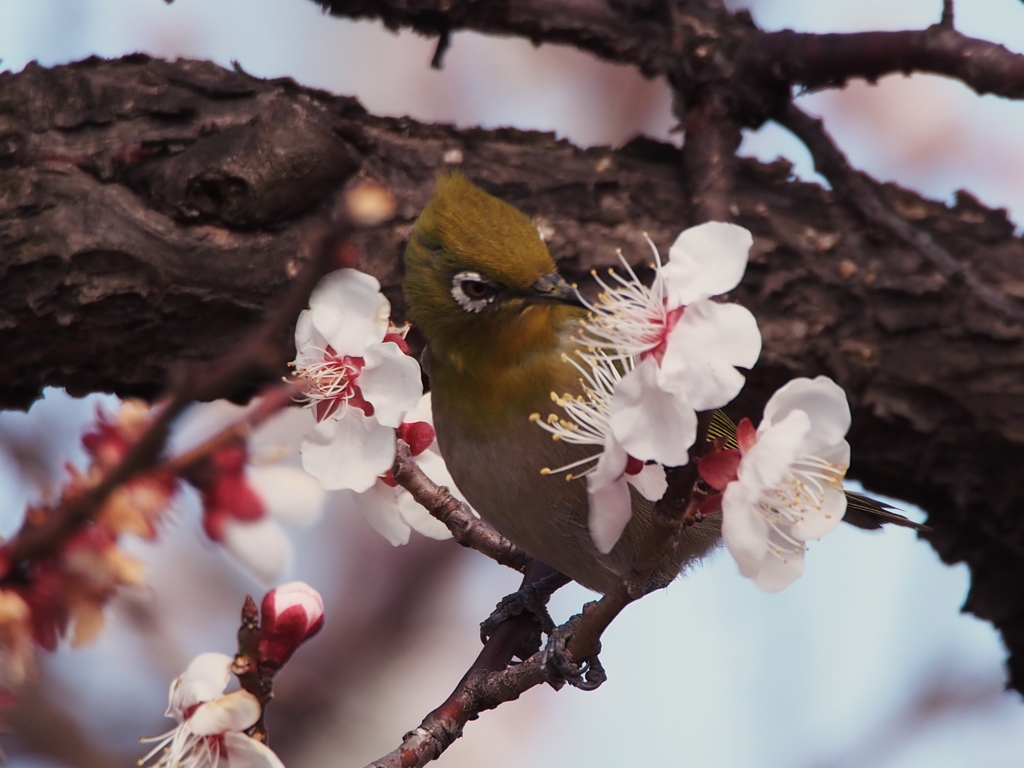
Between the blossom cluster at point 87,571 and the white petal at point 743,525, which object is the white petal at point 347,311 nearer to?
the blossom cluster at point 87,571

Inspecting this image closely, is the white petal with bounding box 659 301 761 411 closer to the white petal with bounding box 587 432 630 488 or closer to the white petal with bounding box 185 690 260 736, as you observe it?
the white petal with bounding box 587 432 630 488

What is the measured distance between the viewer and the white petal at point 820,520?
151 cm

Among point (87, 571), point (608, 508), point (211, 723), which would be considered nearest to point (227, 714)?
point (211, 723)

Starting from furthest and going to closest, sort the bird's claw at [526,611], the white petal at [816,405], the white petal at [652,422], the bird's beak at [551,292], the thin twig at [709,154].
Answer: the thin twig at [709,154] → the bird's claw at [526,611] → the bird's beak at [551,292] → the white petal at [816,405] → the white petal at [652,422]

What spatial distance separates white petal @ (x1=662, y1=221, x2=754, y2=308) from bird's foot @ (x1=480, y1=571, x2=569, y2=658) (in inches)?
50.3

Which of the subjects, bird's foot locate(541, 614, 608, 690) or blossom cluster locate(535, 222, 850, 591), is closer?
blossom cluster locate(535, 222, 850, 591)

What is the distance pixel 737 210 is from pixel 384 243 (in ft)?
3.80

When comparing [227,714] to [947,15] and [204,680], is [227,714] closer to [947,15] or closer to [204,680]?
[204,680]

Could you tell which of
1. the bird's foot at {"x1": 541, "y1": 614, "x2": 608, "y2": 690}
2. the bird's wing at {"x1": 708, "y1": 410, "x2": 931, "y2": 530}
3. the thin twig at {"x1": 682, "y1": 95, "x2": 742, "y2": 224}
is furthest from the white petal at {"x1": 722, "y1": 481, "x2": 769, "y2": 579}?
the thin twig at {"x1": 682, "y1": 95, "x2": 742, "y2": 224}

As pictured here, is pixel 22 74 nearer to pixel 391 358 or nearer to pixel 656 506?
pixel 391 358

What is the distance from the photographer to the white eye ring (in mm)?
2463

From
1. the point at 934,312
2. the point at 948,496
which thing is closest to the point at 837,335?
Result: the point at 934,312

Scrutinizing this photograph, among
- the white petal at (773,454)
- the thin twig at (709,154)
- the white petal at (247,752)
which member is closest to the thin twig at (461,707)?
the white petal at (247,752)

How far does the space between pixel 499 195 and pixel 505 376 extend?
3.05ft
